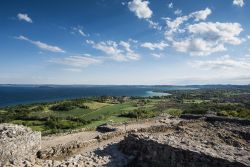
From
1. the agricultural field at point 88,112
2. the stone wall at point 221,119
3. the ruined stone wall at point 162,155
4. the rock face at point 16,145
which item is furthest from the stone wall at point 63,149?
the stone wall at point 221,119

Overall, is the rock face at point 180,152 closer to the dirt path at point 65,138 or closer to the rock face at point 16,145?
the rock face at point 16,145

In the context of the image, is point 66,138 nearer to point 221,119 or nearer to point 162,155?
point 162,155

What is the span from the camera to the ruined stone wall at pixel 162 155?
35.6ft

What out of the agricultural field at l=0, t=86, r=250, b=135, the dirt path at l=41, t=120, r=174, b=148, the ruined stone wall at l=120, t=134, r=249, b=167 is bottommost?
the agricultural field at l=0, t=86, r=250, b=135

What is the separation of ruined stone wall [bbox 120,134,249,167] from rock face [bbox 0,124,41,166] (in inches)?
187

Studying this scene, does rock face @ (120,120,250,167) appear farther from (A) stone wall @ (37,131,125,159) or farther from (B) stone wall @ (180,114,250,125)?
(B) stone wall @ (180,114,250,125)

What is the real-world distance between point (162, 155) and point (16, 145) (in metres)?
6.77

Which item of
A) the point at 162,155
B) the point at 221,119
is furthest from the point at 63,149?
the point at 221,119

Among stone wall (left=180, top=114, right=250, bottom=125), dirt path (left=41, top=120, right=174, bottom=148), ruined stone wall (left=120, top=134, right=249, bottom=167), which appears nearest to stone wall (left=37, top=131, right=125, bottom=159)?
dirt path (left=41, top=120, right=174, bottom=148)

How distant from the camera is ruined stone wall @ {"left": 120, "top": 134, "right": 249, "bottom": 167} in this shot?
10848 millimetres

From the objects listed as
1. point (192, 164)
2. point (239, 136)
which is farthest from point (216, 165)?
point (239, 136)

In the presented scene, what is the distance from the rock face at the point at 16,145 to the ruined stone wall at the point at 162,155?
4.75 meters

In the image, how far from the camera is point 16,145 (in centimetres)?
1311

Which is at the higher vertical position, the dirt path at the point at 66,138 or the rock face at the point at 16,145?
the rock face at the point at 16,145
